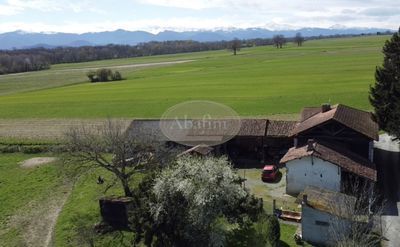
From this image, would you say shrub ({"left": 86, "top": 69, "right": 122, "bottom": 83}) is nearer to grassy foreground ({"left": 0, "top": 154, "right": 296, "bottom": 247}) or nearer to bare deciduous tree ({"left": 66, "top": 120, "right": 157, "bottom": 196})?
grassy foreground ({"left": 0, "top": 154, "right": 296, "bottom": 247})

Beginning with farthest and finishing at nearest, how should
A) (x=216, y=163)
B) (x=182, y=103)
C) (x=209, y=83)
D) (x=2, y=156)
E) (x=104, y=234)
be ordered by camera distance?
(x=209, y=83) → (x=182, y=103) → (x=2, y=156) → (x=104, y=234) → (x=216, y=163)

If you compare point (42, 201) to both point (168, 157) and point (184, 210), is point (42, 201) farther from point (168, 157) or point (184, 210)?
point (184, 210)

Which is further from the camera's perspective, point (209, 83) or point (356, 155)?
point (209, 83)

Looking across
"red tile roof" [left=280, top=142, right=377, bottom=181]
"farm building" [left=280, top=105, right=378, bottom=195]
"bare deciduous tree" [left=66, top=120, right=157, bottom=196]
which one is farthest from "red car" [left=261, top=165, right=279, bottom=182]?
"bare deciduous tree" [left=66, top=120, right=157, bottom=196]

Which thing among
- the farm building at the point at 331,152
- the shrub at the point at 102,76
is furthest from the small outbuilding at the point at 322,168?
the shrub at the point at 102,76

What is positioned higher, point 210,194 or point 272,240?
point 210,194

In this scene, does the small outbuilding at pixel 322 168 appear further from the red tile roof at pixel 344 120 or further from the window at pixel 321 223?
the window at pixel 321 223

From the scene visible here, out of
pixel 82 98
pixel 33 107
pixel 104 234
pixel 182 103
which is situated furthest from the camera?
pixel 82 98

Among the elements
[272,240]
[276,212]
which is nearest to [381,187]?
[276,212]
